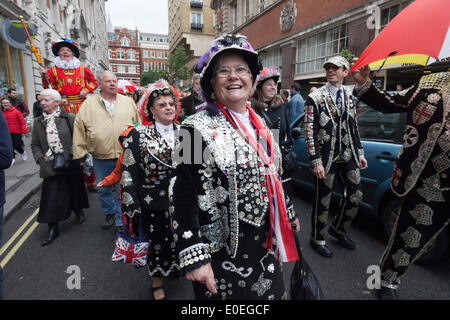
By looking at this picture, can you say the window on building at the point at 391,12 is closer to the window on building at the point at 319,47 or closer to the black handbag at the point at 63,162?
the window on building at the point at 319,47

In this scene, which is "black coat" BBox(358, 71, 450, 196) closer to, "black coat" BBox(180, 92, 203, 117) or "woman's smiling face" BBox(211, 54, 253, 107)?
"woman's smiling face" BBox(211, 54, 253, 107)

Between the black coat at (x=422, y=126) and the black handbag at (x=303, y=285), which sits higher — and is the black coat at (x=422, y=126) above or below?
above

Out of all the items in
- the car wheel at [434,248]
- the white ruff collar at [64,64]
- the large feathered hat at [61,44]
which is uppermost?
the large feathered hat at [61,44]

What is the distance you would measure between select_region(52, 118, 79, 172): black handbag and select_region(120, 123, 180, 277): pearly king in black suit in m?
1.82

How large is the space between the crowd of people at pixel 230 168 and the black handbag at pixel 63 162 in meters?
0.03

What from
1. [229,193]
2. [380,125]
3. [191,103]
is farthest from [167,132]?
[380,125]

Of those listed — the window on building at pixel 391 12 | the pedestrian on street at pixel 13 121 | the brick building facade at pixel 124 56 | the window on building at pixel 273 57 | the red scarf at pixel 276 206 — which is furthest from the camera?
the brick building facade at pixel 124 56

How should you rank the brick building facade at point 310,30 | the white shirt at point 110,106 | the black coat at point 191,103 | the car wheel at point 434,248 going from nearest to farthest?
the car wheel at point 434,248 → the white shirt at point 110,106 → the black coat at point 191,103 → the brick building facade at point 310,30

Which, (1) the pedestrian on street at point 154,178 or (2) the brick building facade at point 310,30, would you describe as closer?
(1) the pedestrian on street at point 154,178

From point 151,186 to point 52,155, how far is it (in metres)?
2.12

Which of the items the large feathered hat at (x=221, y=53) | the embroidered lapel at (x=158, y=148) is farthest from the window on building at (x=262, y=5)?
the large feathered hat at (x=221, y=53)

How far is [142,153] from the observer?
2514 millimetres

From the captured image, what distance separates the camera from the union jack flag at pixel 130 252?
247 cm
